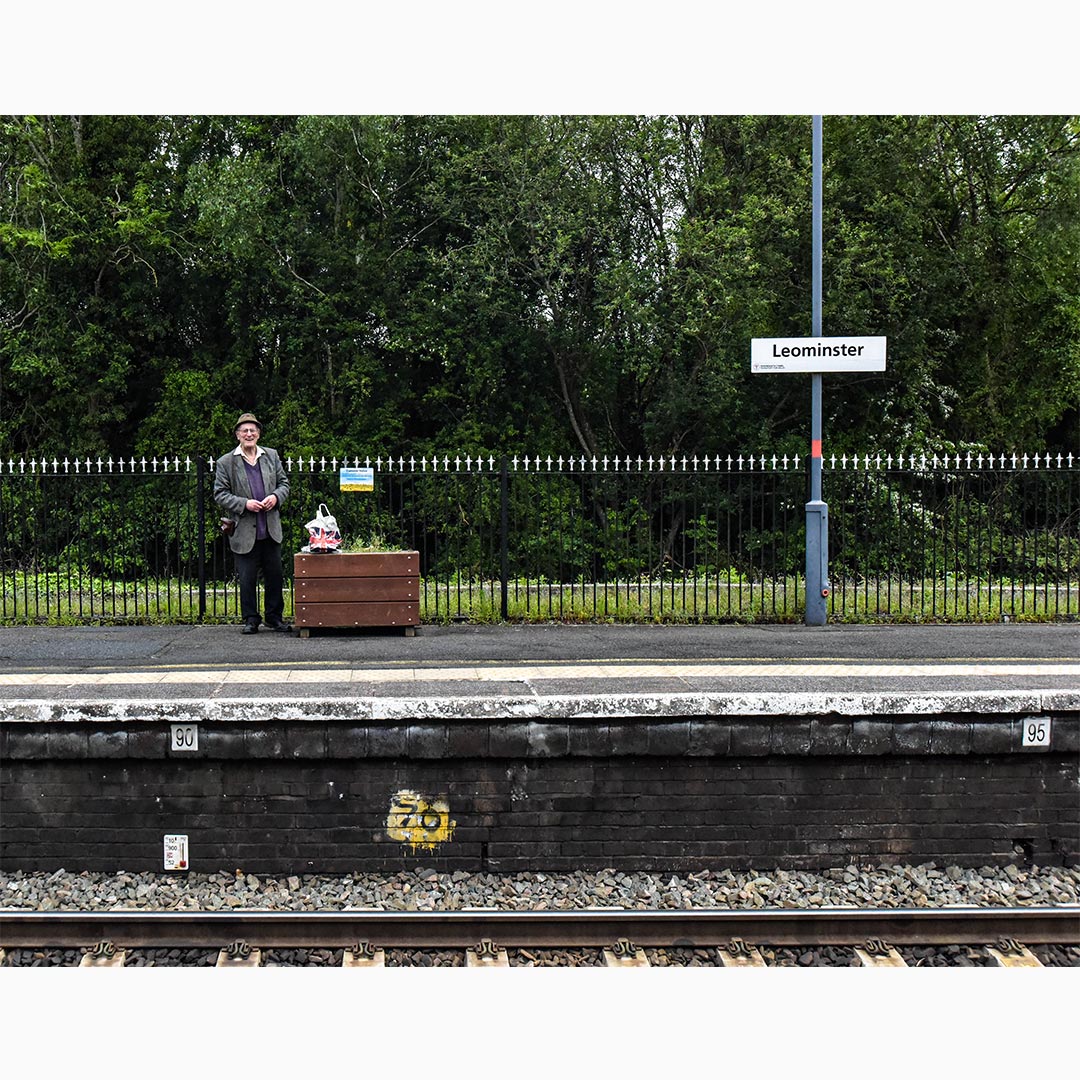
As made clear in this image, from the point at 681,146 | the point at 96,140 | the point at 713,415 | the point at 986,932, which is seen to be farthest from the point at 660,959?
the point at 96,140

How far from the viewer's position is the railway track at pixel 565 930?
6.07 m

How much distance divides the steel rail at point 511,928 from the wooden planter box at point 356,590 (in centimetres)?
552

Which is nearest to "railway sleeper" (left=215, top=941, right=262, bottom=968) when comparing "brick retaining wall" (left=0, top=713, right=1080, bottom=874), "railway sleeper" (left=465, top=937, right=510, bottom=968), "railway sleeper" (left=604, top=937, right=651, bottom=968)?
"brick retaining wall" (left=0, top=713, right=1080, bottom=874)

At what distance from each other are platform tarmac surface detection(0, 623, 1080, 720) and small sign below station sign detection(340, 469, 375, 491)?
1808 mm

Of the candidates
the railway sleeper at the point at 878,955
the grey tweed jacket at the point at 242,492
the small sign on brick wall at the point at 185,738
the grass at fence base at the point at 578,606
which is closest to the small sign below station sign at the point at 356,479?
the grey tweed jacket at the point at 242,492

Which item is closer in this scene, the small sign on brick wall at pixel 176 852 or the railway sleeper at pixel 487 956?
the railway sleeper at pixel 487 956

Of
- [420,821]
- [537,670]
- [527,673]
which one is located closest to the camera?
[420,821]

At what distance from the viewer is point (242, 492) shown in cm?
1148

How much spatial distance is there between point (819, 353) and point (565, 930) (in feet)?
27.2

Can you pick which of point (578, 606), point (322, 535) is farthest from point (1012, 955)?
point (578, 606)

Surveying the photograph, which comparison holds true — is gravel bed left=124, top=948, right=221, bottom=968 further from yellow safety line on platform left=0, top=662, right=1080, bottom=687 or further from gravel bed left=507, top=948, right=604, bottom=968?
yellow safety line on platform left=0, top=662, right=1080, bottom=687

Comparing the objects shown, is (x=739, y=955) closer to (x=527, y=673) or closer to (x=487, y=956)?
(x=487, y=956)

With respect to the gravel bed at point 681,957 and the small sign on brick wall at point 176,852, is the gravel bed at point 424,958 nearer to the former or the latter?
the gravel bed at point 681,957

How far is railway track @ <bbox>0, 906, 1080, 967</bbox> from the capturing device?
6.07 m
